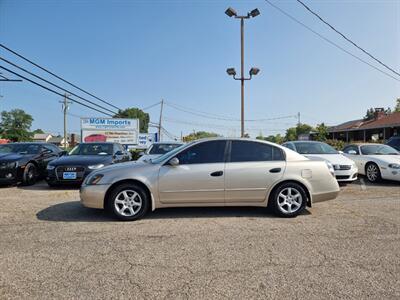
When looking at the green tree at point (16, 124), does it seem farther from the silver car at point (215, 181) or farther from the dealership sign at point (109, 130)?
the silver car at point (215, 181)

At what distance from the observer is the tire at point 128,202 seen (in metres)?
4.82

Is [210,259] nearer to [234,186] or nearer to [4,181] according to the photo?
[234,186]

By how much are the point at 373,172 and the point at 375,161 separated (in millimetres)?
367

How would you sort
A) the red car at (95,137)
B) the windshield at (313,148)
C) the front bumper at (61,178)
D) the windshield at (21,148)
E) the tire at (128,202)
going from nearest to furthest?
the tire at (128,202) → the front bumper at (61,178) → the windshield at (313,148) → the windshield at (21,148) → the red car at (95,137)

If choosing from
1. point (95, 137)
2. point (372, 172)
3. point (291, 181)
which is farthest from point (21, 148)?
point (372, 172)

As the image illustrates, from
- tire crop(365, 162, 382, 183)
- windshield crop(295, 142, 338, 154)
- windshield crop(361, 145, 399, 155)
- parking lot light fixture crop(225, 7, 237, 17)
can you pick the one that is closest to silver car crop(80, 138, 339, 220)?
windshield crop(295, 142, 338, 154)

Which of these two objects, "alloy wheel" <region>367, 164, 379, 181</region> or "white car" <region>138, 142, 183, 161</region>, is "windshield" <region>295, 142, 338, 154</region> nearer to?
"alloy wheel" <region>367, 164, 379, 181</region>

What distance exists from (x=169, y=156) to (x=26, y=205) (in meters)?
3.42

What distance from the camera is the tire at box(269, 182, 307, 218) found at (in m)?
5.09

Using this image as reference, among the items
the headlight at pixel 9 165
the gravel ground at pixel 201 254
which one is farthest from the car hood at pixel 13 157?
the gravel ground at pixel 201 254

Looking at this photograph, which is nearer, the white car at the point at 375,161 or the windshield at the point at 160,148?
the white car at the point at 375,161

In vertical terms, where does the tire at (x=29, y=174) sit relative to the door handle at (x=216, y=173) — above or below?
below

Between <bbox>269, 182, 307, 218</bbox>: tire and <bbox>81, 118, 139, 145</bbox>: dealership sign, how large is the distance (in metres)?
17.1

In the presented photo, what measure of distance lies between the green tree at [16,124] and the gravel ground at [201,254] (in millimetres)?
98430
